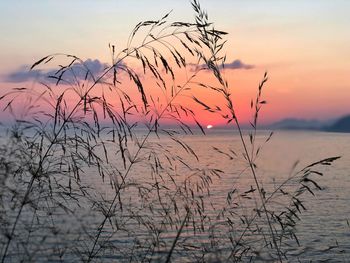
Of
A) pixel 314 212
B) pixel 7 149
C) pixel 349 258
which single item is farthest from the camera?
pixel 314 212

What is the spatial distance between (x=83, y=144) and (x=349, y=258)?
535 inches

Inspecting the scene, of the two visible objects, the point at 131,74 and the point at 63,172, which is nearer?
the point at 131,74

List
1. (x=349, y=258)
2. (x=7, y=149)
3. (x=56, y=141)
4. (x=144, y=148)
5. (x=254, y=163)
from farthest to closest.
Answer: (x=349, y=258) → (x=144, y=148) → (x=254, y=163) → (x=56, y=141) → (x=7, y=149)

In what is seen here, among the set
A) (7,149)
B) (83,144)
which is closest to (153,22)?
(83,144)

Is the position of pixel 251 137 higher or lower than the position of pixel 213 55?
lower

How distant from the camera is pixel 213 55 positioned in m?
4.42

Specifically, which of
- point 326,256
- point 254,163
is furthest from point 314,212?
point 254,163

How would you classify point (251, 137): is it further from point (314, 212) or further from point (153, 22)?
point (314, 212)

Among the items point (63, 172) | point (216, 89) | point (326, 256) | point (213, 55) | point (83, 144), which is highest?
point (213, 55)

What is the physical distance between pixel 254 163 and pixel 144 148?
43.0 inches

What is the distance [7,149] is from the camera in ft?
12.1

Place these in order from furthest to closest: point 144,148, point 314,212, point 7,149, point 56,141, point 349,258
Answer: point 314,212 < point 349,258 < point 144,148 < point 56,141 < point 7,149

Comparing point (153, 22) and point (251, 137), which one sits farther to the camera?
point (251, 137)

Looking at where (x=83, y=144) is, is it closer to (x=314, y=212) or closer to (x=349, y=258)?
(x=349, y=258)
